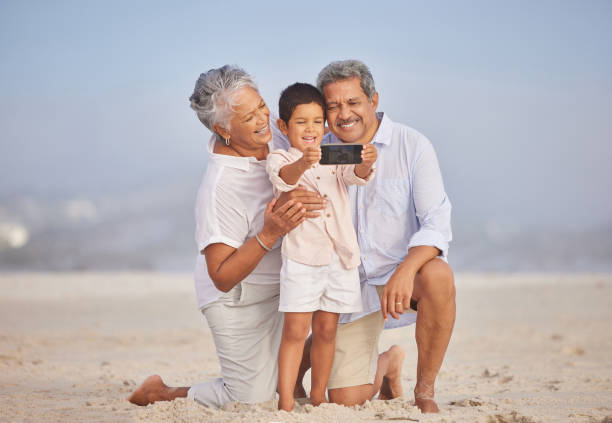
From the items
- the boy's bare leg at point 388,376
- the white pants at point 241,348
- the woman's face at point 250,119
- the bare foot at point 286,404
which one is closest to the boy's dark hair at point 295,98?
the woman's face at point 250,119

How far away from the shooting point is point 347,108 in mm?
3471

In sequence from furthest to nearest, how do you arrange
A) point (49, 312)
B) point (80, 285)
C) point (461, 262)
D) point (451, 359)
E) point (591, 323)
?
point (461, 262), point (80, 285), point (49, 312), point (591, 323), point (451, 359)

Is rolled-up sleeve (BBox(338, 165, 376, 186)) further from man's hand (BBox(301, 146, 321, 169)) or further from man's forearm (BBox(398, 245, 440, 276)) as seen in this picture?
man's forearm (BBox(398, 245, 440, 276))

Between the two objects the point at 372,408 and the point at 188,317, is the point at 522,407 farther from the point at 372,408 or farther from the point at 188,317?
the point at 188,317

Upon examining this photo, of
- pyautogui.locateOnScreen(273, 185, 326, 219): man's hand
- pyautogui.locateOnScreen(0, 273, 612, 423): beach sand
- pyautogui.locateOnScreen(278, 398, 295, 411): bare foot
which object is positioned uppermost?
pyautogui.locateOnScreen(273, 185, 326, 219): man's hand

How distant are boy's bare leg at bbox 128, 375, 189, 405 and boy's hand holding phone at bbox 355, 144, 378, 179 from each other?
63.7 inches

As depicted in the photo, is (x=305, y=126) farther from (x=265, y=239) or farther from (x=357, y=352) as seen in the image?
(x=357, y=352)

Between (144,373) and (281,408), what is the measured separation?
211 cm

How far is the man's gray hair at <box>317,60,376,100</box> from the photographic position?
3.49 metres

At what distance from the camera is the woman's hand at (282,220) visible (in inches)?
123

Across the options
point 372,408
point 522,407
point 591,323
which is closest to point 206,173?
point 372,408

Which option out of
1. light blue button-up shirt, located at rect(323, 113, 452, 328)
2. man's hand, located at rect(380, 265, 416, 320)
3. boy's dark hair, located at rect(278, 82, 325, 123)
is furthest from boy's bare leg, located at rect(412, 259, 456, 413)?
boy's dark hair, located at rect(278, 82, 325, 123)

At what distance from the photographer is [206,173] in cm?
347

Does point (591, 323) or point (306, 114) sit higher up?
point (306, 114)
